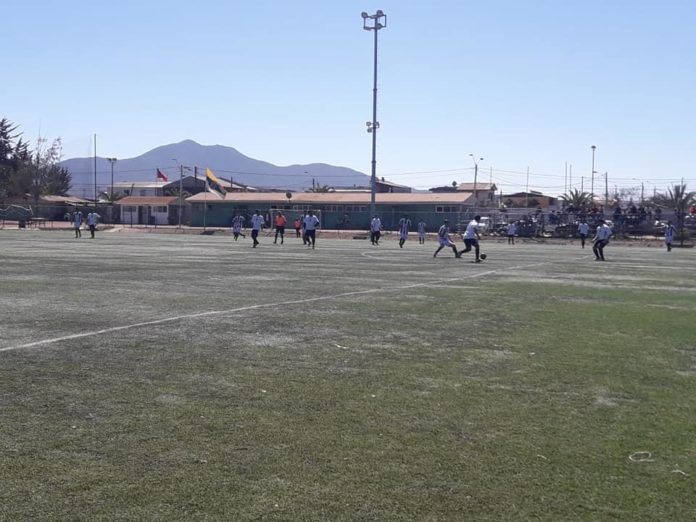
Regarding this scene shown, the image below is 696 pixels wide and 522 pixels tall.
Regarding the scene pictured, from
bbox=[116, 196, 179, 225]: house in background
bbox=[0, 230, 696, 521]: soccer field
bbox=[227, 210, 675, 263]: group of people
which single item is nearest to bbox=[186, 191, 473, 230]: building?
bbox=[116, 196, 179, 225]: house in background

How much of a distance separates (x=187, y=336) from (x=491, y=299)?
7258mm

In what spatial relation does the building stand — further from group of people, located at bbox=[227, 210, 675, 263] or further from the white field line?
the white field line

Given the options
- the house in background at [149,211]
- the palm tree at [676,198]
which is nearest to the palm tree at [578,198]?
the palm tree at [676,198]

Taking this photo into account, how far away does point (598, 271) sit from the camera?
25031 millimetres

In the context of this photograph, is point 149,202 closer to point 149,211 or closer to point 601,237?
point 149,211

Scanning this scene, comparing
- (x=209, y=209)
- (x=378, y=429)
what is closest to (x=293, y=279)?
(x=378, y=429)

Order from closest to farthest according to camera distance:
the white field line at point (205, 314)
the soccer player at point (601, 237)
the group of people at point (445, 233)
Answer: the white field line at point (205, 314), the group of people at point (445, 233), the soccer player at point (601, 237)

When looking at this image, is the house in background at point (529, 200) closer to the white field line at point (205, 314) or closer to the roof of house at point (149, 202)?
the roof of house at point (149, 202)

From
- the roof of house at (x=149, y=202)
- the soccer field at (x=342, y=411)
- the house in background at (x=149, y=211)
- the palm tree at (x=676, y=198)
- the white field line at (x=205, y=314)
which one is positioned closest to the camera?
the soccer field at (x=342, y=411)

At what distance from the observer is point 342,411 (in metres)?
6.64

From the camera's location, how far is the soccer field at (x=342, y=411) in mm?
4711

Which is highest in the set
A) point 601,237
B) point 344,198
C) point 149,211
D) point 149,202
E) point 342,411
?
point 344,198

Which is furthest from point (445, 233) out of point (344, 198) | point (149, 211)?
point (149, 211)

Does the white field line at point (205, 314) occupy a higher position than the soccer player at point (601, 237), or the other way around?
the soccer player at point (601, 237)
